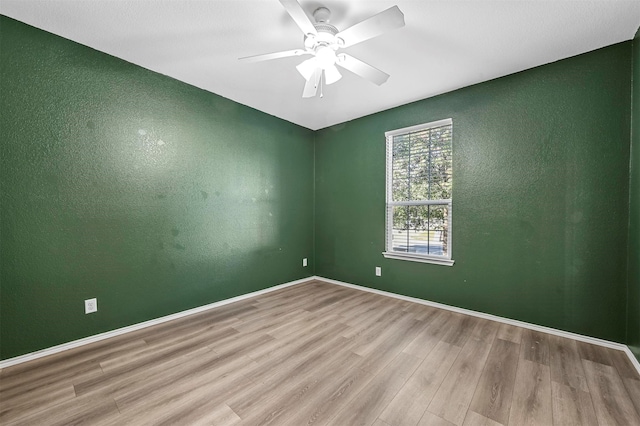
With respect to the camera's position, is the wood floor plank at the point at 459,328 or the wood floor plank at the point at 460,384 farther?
the wood floor plank at the point at 459,328

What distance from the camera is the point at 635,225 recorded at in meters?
2.10

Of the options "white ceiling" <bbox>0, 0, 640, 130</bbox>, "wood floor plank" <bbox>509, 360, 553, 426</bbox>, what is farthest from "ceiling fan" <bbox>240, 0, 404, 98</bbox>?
"wood floor plank" <bbox>509, 360, 553, 426</bbox>

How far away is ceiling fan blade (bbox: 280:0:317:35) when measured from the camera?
4.93ft

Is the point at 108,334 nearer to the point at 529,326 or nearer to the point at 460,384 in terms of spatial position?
the point at 460,384

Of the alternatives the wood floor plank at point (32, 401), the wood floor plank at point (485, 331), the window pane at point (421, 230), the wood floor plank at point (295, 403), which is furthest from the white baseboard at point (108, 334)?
the wood floor plank at point (485, 331)

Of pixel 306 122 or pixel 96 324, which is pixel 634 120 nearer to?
pixel 306 122

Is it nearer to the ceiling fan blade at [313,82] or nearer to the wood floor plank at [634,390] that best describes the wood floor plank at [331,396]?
the wood floor plank at [634,390]

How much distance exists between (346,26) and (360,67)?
1.11 feet

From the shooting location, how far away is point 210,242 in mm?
3223

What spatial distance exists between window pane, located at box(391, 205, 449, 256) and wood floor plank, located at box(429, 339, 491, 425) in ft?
4.16

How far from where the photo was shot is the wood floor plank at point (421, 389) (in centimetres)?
Answer: 151

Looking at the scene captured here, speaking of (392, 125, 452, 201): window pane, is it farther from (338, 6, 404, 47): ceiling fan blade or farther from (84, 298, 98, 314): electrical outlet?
(84, 298, 98, 314): electrical outlet

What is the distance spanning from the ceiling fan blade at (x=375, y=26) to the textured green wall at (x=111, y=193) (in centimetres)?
211

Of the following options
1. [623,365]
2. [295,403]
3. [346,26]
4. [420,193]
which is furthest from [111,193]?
[623,365]
